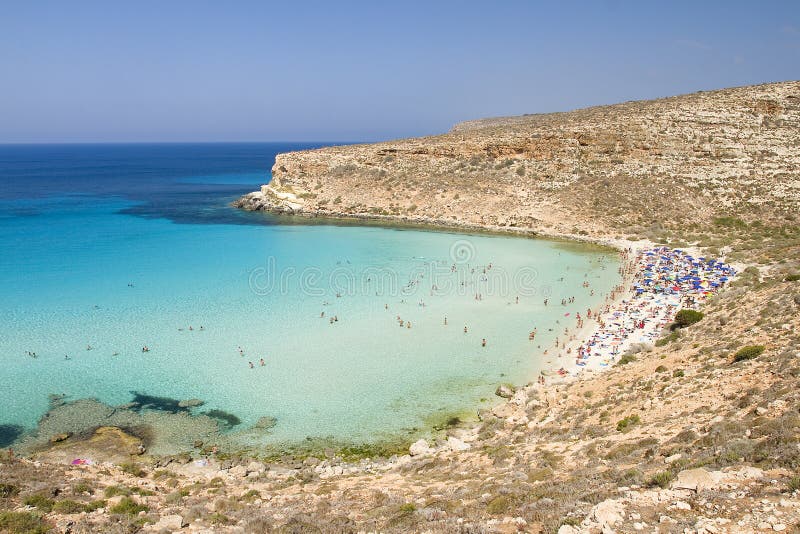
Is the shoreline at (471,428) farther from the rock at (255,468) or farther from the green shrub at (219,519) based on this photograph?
the green shrub at (219,519)

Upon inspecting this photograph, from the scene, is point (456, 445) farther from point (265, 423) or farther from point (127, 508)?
point (127, 508)

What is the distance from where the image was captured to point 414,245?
1778 inches

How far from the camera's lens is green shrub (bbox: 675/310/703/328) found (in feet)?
72.5

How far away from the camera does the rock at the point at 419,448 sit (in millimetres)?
15492

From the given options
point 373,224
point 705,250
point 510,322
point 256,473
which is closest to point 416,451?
point 256,473

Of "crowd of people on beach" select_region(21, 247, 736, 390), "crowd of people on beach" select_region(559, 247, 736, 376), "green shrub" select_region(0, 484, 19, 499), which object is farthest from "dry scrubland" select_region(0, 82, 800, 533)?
"crowd of people on beach" select_region(21, 247, 736, 390)

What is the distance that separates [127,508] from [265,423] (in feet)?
22.0

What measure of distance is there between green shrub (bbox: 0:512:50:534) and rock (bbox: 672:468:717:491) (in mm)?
11685

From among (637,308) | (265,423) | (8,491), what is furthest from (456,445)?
(637,308)

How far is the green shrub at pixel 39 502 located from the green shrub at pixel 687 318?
23.3 m

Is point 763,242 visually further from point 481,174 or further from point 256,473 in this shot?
point 256,473

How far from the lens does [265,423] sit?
17.6 m

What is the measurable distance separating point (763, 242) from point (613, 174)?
18.8 m

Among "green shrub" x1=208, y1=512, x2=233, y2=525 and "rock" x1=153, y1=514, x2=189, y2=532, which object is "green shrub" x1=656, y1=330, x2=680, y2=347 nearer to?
"green shrub" x1=208, y1=512, x2=233, y2=525
